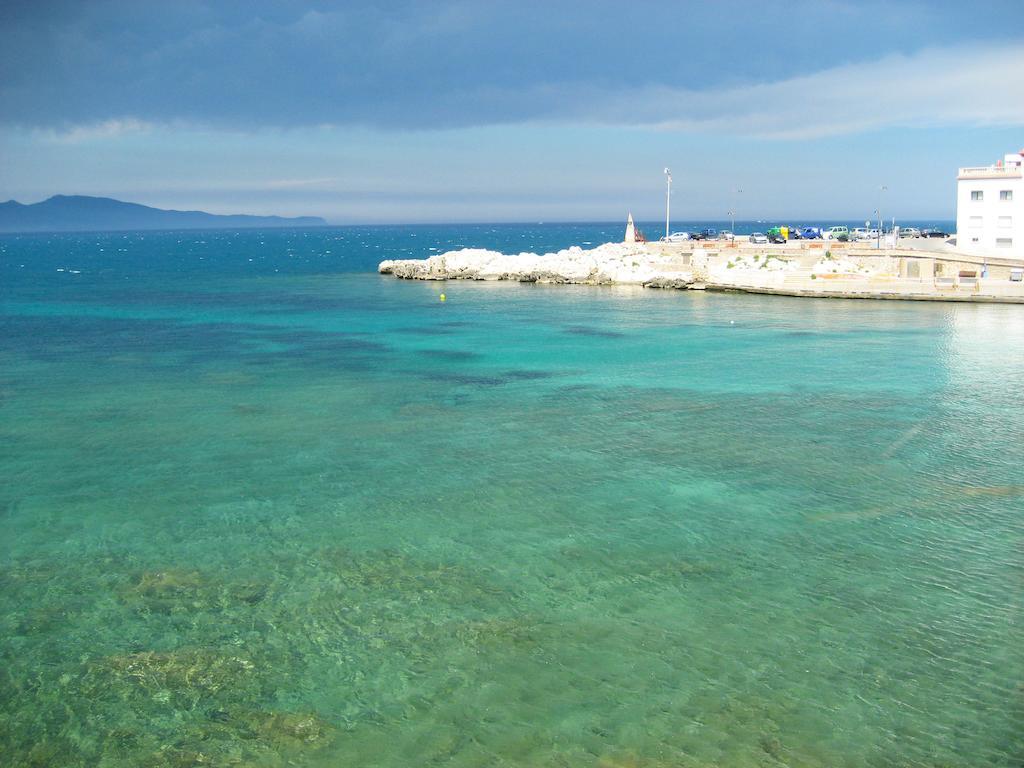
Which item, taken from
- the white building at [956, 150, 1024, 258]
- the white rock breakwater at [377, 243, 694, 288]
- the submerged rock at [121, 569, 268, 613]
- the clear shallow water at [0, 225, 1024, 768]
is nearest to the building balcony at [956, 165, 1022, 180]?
the white building at [956, 150, 1024, 258]

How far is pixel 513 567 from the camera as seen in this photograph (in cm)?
1573

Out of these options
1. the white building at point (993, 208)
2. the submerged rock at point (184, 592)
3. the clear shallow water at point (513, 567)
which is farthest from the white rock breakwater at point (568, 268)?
the submerged rock at point (184, 592)

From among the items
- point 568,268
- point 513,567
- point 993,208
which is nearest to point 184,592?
point 513,567

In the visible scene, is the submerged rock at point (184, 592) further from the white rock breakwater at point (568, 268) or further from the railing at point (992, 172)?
the railing at point (992, 172)

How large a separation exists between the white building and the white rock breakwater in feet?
68.5

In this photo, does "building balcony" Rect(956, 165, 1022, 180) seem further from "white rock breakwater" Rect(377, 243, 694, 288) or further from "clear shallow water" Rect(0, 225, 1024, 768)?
"clear shallow water" Rect(0, 225, 1024, 768)

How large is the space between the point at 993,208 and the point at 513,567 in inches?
2425

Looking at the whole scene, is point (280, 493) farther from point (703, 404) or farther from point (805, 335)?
point (805, 335)

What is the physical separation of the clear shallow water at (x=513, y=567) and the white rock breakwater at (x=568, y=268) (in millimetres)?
38131

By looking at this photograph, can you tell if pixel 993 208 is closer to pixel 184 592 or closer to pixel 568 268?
pixel 568 268

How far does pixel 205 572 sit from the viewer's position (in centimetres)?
1547

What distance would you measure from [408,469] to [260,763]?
11.2m

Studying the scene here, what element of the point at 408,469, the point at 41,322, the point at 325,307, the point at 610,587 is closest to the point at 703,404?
the point at 408,469

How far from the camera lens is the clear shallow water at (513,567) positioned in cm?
1115
